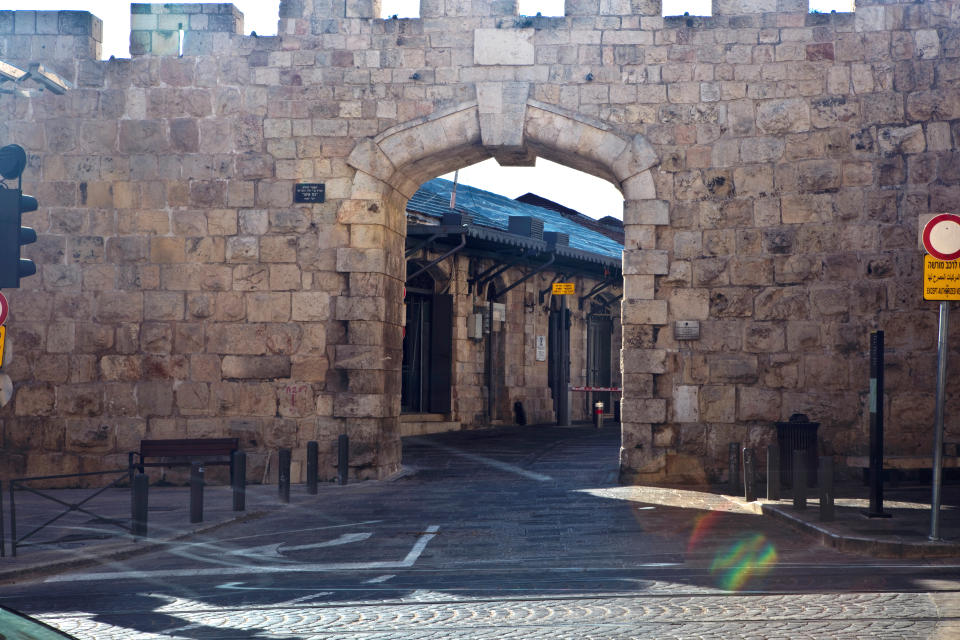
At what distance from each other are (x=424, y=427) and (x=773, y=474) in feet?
43.3

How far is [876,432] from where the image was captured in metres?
8.98

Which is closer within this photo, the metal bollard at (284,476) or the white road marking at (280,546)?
the white road marking at (280,546)

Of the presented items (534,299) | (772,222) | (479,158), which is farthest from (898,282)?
(534,299)

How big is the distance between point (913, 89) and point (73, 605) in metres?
10.2

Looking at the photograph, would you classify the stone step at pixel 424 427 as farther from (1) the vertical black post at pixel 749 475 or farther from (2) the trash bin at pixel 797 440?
(1) the vertical black post at pixel 749 475

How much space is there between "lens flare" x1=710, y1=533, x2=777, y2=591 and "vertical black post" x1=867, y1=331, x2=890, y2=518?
1.18 meters

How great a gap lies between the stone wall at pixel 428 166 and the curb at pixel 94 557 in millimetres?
3971

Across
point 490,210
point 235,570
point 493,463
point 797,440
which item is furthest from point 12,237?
point 490,210

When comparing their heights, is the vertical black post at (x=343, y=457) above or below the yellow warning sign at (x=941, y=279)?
below

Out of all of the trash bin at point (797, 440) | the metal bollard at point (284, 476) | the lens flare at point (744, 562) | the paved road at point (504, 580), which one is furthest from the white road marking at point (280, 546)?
the trash bin at point (797, 440)

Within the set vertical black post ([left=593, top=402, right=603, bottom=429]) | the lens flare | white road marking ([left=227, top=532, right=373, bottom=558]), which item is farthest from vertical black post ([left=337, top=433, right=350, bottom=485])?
vertical black post ([left=593, top=402, right=603, bottom=429])

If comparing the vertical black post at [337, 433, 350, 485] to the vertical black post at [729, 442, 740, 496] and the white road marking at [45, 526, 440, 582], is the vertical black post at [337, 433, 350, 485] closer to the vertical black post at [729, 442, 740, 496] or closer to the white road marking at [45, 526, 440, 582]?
the vertical black post at [729, 442, 740, 496]

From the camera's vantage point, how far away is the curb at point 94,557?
730cm

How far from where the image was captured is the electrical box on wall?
24172 mm
